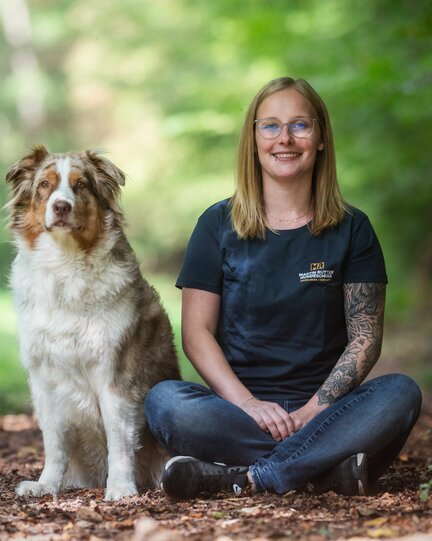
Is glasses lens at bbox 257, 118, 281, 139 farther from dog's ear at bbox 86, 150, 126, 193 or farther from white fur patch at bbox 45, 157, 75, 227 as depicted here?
white fur patch at bbox 45, 157, 75, 227

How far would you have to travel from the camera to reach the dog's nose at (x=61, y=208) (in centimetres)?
395

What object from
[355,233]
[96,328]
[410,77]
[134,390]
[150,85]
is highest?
[150,85]

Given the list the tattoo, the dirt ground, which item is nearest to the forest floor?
the dirt ground

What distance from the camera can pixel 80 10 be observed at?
23312 mm

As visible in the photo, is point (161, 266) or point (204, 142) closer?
point (204, 142)

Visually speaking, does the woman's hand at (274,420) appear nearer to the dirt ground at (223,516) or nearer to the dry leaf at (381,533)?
the dirt ground at (223,516)

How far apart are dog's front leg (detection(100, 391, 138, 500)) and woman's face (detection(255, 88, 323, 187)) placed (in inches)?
52.6

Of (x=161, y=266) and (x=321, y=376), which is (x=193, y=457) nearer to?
(x=321, y=376)

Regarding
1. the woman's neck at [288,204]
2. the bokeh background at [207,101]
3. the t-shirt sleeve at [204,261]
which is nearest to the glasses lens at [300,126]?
the woman's neck at [288,204]

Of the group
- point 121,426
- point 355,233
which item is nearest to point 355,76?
point 355,233

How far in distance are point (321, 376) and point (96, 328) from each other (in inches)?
42.7

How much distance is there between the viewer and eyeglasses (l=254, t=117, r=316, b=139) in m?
4.16

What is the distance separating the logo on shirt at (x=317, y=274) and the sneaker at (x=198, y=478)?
3.04ft

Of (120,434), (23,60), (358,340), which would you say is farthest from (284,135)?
(23,60)
